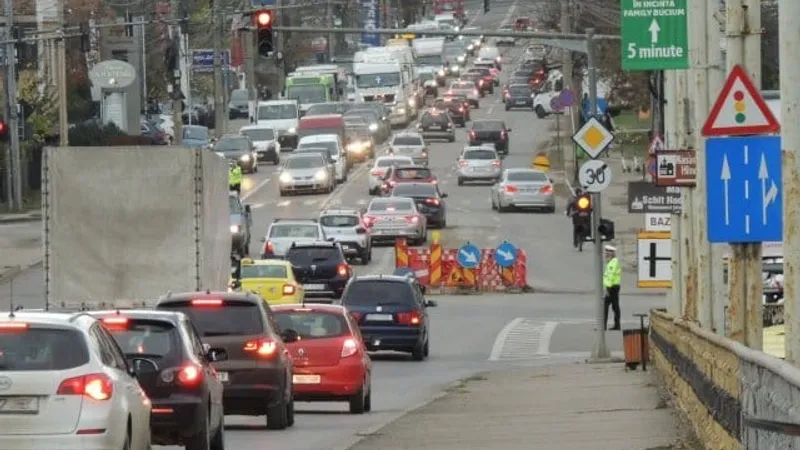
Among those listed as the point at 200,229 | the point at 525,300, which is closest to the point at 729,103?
the point at 200,229

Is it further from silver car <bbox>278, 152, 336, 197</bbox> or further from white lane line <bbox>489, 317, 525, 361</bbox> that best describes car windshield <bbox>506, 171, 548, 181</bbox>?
white lane line <bbox>489, 317, 525, 361</bbox>

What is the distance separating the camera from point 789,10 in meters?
16.3

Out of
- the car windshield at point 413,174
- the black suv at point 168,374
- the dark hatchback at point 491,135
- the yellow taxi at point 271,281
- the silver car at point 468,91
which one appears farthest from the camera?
the silver car at point 468,91

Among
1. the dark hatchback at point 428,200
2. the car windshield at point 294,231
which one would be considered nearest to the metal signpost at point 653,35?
the car windshield at point 294,231

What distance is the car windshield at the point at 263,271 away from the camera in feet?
149

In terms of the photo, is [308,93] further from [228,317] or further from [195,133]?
[228,317]

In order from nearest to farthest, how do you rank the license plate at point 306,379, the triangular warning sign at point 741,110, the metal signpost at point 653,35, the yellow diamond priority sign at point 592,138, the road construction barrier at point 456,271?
1. the triangular warning sign at point 741,110
2. the license plate at point 306,379
3. the metal signpost at point 653,35
4. the yellow diamond priority sign at point 592,138
5. the road construction barrier at point 456,271

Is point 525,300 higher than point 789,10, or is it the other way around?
point 789,10

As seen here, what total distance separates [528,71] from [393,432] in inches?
4367

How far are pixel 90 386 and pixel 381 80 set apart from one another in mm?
95536

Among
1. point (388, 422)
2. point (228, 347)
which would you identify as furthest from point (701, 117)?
point (228, 347)

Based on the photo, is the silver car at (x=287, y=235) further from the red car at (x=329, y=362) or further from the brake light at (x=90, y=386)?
the brake light at (x=90, y=386)

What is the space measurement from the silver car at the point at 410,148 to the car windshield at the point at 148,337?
6535 cm

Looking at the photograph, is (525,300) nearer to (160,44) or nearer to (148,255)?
(148,255)
